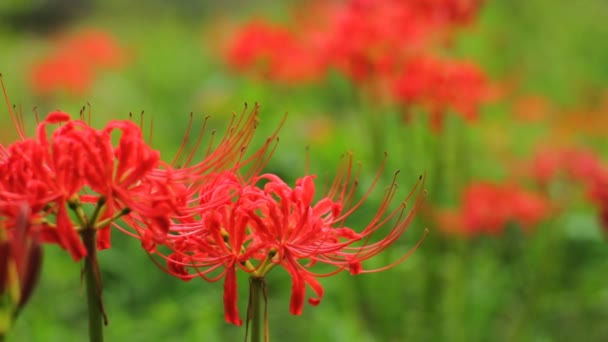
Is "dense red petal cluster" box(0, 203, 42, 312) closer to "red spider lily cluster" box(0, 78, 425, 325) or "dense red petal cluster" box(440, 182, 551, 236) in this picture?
"red spider lily cluster" box(0, 78, 425, 325)

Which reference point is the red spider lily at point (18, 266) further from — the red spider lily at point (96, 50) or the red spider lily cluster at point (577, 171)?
the red spider lily at point (96, 50)

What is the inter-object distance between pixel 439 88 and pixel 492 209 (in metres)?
1.00

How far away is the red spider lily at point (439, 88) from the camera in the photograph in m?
3.02

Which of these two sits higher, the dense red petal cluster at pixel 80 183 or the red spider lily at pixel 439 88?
the red spider lily at pixel 439 88

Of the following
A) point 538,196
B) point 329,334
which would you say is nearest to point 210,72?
point 538,196

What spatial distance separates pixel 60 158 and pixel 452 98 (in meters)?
2.01

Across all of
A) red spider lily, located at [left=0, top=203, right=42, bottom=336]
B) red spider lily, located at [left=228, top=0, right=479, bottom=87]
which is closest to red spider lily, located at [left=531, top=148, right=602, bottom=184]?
red spider lily, located at [left=228, top=0, right=479, bottom=87]

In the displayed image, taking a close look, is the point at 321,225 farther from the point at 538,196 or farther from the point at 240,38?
the point at 240,38

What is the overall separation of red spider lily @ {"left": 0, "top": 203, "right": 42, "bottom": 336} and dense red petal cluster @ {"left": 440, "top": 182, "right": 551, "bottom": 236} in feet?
9.20

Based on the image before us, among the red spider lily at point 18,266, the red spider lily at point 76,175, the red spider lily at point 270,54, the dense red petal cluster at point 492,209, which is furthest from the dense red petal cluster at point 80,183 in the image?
the red spider lily at point 270,54

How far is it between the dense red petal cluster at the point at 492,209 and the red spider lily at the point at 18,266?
9.20 ft

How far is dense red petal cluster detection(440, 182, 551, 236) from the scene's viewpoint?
3816mm

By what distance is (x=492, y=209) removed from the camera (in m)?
3.88

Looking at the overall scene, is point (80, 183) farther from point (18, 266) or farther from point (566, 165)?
point (566, 165)
